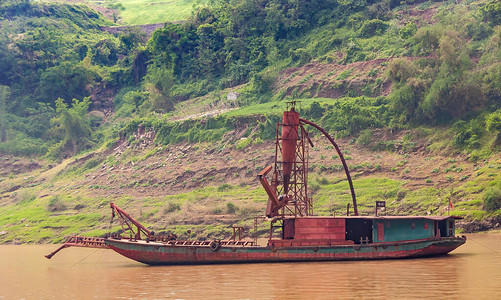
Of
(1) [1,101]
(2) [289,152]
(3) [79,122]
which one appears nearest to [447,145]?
(2) [289,152]

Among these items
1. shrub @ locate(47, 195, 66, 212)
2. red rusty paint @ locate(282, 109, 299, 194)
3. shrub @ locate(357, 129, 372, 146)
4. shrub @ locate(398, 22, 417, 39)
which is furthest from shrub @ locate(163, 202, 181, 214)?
shrub @ locate(398, 22, 417, 39)

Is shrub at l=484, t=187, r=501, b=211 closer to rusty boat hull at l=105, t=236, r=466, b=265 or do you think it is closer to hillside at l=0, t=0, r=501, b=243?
hillside at l=0, t=0, r=501, b=243

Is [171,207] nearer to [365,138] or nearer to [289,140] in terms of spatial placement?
[365,138]

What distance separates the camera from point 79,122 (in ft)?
339

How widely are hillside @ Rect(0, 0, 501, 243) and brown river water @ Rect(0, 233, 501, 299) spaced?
1655 cm

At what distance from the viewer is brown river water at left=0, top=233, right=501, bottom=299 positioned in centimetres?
3166

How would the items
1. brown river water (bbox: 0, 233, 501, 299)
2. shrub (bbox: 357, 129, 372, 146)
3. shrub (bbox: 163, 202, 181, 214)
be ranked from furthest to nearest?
shrub (bbox: 357, 129, 372, 146), shrub (bbox: 163, 202, 181, 214), brown river water (bbox: 0, 233, 501, 299)

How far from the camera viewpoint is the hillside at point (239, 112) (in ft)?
217

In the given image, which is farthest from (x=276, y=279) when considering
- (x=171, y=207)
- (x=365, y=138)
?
(x=365, y=138)

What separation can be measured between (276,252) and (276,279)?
24.6ft

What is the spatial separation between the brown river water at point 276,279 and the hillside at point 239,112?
54.3 feet

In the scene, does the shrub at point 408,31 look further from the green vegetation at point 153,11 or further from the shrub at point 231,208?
the green vegetation at point 153,11

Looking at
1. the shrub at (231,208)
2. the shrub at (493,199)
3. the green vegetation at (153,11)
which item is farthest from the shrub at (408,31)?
the green vegetation at (153,11)

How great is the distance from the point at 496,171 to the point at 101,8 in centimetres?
12551
